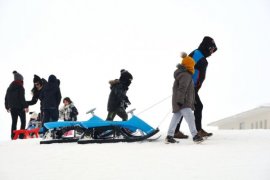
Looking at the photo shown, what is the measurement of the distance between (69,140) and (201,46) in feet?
12.5

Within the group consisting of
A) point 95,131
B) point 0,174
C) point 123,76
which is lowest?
point 0,174

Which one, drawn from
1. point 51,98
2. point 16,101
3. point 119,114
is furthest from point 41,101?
point 119,114

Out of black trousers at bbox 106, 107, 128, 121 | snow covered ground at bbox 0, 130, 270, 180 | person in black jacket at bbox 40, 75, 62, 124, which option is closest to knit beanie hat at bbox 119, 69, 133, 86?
black trousers at bbox 106, 107, 128, 121

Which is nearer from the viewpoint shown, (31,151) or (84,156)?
(84,156)

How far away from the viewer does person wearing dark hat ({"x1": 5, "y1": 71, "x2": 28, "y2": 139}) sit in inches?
522

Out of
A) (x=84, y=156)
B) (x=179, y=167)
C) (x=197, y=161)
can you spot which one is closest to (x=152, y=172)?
(x=179, y=167)

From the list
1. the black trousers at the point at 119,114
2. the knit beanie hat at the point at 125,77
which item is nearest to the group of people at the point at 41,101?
the black trousers at the point at 119,114

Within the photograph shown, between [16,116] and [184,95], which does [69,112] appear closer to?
[16,116]

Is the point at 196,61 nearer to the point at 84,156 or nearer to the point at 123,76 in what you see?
the point at 123,76

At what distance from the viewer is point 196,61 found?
32.4 feet

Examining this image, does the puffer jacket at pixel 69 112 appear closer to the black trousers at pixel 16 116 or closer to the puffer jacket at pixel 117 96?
the black trousers at pixel 16 116

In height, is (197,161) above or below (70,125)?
below

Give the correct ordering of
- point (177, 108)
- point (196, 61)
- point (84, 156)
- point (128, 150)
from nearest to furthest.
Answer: point (84, 156), point (128, 150), point (177, 108), point (196, 61)

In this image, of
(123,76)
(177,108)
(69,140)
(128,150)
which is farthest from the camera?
(123,76)
